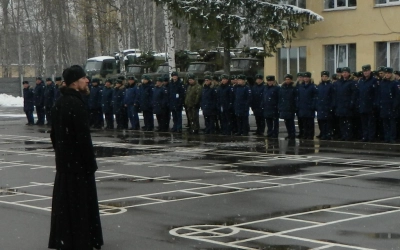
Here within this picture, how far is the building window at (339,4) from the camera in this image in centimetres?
3475

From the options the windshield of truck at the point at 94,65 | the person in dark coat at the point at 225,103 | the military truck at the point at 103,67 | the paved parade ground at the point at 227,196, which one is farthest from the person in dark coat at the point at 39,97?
the windshield of truck at the point at 94,65

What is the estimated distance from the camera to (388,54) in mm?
33375

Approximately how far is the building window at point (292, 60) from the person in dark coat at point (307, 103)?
555 inches

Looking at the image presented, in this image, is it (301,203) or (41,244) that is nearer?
(41,244)

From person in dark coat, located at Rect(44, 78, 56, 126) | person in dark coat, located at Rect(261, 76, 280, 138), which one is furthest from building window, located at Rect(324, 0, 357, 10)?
person in dark coat, located at Rect(44, 78, 56, 126)

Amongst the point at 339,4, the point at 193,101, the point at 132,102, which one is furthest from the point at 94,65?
the point at 193,101

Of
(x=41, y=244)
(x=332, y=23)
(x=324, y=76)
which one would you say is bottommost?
(x=41, y=244)

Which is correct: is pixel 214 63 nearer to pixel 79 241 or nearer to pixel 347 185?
pixel 347 185

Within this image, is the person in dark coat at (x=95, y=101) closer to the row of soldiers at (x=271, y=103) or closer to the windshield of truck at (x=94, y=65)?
the row of soldiers at (x=271, y=103)

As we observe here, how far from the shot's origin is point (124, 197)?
12.7 m

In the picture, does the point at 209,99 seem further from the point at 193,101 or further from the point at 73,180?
the point at 73,180

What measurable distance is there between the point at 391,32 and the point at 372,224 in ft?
78.5

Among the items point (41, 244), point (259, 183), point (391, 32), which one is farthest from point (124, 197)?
point (391, 32)

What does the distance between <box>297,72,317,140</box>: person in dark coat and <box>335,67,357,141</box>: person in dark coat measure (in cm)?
92
